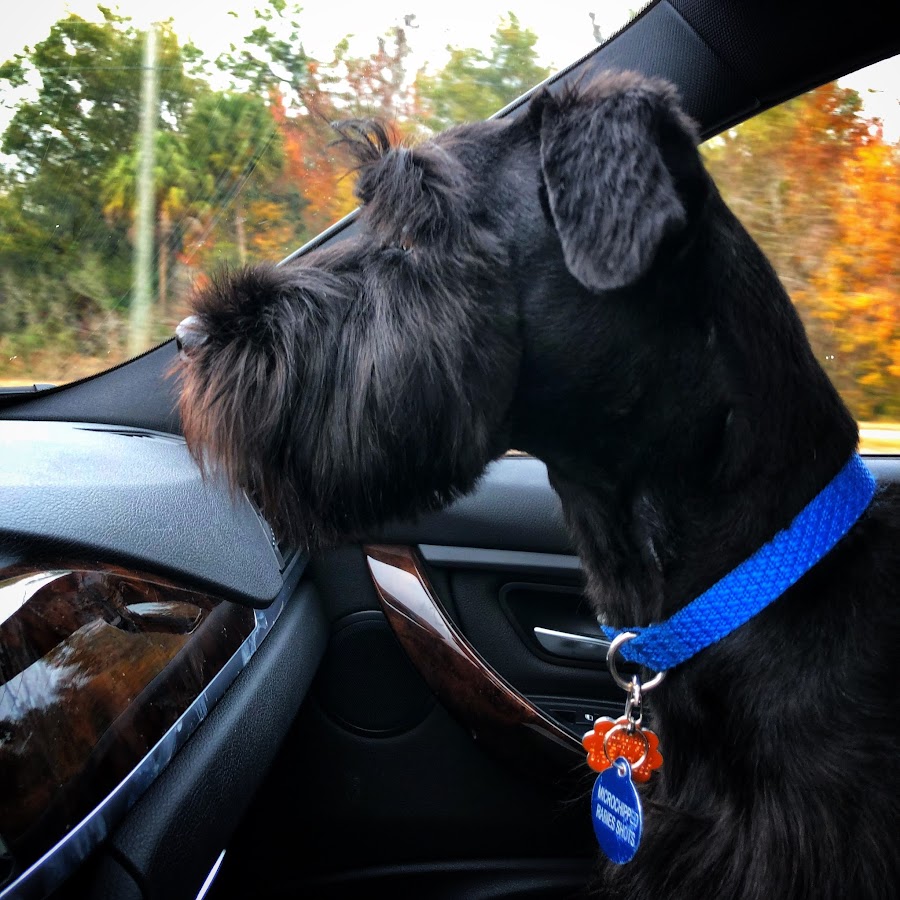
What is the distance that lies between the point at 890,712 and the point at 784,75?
59.0 inches

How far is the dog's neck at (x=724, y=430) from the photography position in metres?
1.54

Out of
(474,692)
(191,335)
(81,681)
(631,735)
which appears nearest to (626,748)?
(631,735)

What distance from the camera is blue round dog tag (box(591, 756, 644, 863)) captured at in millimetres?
1645

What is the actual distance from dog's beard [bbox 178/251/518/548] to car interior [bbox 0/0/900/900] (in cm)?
28

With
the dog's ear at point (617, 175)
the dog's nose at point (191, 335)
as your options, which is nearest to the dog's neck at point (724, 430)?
the dog's ear at point (617, 175)

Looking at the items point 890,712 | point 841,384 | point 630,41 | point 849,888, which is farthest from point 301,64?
point 849,888

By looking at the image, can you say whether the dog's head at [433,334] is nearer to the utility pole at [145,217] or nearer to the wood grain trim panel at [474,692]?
the utility pole at [145,217]

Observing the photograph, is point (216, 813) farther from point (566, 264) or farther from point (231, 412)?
point (566, 264)

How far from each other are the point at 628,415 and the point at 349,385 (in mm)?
529

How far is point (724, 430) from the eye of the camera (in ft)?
5.12

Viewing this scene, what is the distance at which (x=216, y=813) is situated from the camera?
170 cm

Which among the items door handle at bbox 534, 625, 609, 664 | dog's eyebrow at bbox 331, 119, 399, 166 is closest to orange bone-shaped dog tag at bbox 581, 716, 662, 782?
door handle at bbox 534, 625, 609, 664

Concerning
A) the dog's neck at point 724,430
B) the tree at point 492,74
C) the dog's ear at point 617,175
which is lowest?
the dog's neck at point 724,430

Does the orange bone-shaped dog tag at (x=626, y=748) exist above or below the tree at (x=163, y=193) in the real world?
below
